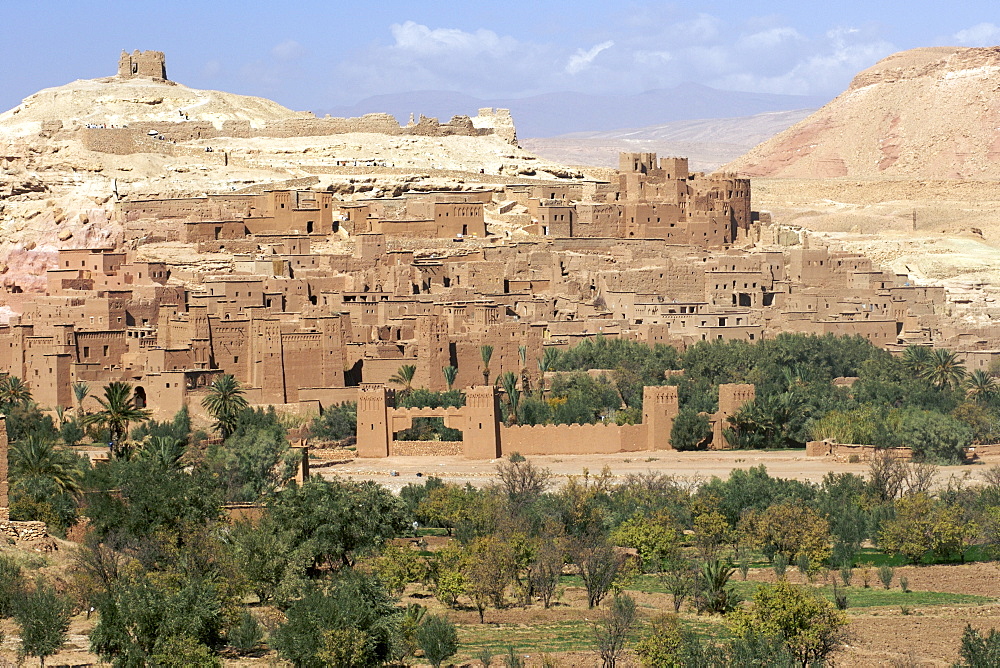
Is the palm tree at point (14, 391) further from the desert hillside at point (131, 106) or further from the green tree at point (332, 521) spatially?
the desert hillside at point (131, 106)

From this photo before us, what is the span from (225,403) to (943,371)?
19776 millimetres

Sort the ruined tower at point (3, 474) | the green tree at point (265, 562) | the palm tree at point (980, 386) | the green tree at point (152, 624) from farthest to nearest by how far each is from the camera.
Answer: the palm tree at point (980, 386) < the green tree at point (265, 562) < the ruined tower at point (3, 474) < the green tree at point (152, 624)

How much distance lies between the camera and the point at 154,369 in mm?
48594

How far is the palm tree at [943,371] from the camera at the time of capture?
2125 inches

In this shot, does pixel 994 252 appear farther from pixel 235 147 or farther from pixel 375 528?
pixel 375 528

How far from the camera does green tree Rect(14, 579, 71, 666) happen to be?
24328 mm

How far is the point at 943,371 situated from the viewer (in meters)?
54.2

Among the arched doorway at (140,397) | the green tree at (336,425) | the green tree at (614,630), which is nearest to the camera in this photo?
the green tree at (614,630)

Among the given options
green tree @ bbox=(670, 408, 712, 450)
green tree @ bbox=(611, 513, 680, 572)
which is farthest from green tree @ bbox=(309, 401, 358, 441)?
green tree @ bbox=(611, 513, 680, 572)

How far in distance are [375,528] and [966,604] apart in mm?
9529

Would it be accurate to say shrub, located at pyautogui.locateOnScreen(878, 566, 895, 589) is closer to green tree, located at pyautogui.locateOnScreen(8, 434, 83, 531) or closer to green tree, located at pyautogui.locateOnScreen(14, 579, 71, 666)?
green tree, located at pyautogui.locateOnScreen(8, 434, 83, 531)

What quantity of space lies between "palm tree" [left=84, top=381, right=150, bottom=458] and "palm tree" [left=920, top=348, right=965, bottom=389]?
2124 centimetres

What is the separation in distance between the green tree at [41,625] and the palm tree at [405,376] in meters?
25.0

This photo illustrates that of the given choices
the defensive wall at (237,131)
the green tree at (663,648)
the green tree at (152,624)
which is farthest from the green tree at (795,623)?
the defensive wall at (237,131)
